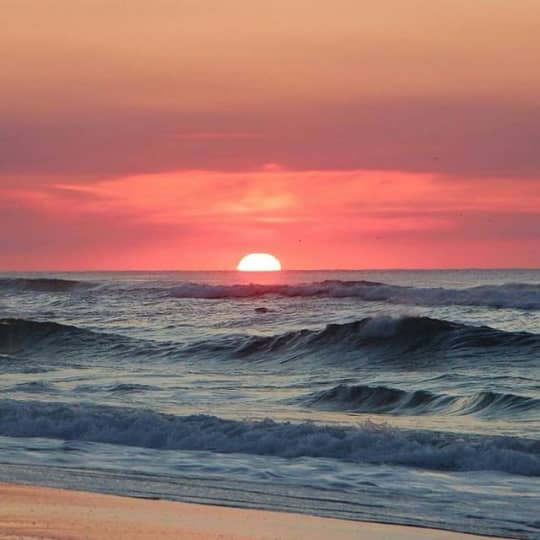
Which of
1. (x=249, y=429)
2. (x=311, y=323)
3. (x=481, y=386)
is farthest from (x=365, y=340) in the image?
(x=249, y=429)

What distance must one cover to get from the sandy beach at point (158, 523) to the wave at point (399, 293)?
4057cm

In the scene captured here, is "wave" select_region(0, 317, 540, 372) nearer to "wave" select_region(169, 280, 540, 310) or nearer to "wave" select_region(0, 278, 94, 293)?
"wave" select_region(169, 280, 540, 310)

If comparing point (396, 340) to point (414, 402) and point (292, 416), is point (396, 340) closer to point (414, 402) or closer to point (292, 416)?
point (414, 402)

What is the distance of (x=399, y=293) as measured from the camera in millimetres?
60781

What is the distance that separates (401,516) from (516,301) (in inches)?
1679

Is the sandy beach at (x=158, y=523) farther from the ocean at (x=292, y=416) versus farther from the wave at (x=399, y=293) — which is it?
the wave at (x=399, y=293)

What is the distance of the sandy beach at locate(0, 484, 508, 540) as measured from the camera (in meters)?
9.16

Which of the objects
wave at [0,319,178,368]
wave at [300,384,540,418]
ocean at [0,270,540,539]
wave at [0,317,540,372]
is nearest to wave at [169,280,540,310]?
ocean at [0,270,540,539]

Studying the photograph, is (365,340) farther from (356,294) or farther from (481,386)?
(356,294)

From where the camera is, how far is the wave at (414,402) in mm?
18312

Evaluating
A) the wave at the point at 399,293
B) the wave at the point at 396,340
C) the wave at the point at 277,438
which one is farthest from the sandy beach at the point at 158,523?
the wave at the point at 399,293

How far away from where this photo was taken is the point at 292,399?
2006cm

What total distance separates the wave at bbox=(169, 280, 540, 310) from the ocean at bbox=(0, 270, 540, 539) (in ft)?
44.0

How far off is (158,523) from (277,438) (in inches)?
198
